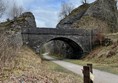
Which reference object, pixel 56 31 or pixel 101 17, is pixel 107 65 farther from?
pixel 101 17

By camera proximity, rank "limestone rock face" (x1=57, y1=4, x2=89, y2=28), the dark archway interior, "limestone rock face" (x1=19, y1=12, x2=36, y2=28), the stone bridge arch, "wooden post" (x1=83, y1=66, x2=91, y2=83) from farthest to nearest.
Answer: "limestone rock face" (x1=57, y1=4, x2=89, y2=28) → "limestone rock face" (x1=19, y1=12, x2=36, y2=28) → the dark archway interior → the stone bridge arch → "wooden post" (x1=83, y1=66, x2=91, y2=83)

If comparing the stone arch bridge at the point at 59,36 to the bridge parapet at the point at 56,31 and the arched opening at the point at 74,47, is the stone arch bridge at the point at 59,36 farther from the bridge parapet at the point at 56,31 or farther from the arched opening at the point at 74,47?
the arched opening at the point at 74,47

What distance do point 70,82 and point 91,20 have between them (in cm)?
5325

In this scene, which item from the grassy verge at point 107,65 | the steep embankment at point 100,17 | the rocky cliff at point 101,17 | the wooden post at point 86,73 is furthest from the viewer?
the rocky cliff at point 101,17

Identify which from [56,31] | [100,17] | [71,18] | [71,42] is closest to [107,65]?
[56,31]

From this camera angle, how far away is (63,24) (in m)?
75.3

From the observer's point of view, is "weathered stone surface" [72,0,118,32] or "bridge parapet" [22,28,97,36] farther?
"weathered stone surface" [72,0,118,32]

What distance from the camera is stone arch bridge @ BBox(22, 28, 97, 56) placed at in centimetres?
4483

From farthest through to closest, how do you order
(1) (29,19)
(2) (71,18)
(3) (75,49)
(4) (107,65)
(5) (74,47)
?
1. (2) (71,18)
2. (1) (29,19)
3. (3) (75,49)
4. (5) (74,47)
5. (4) (107,65)

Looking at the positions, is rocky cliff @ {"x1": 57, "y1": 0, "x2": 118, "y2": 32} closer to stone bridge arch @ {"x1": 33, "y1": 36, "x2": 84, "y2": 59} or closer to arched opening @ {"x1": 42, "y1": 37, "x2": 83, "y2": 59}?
arched opening @ {"x1": 42, "y1": 37, "x2": 83, "y2": 59}

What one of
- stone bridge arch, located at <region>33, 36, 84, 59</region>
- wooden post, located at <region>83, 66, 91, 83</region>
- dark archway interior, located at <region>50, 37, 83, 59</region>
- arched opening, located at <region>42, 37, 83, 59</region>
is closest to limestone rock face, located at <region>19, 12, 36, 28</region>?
arched opening, located at <region>42, 37, 83, 59</region>

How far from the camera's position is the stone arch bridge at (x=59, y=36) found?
147 ft

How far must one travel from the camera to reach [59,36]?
46.3 meters

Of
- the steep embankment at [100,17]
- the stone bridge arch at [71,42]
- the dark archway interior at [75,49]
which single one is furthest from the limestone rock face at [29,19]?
the steep embankment at [100,17]
